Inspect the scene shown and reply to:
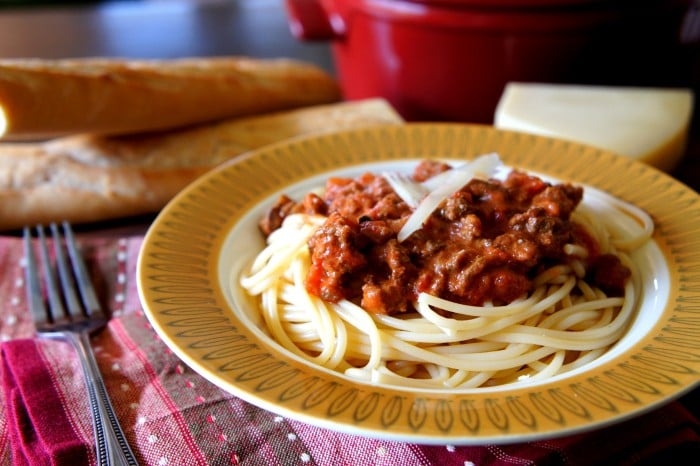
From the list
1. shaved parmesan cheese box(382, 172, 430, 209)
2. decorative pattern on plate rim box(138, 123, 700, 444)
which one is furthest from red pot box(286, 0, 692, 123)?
shaved parmesan cheese box(382, 172, 430, 209)

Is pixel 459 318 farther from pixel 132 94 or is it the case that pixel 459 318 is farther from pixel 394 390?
pixel 132 94

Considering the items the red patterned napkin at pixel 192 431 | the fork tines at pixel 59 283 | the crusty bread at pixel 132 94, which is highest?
the crusty bread at pixel 132 94

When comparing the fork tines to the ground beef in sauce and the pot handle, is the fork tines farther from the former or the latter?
the pot handle

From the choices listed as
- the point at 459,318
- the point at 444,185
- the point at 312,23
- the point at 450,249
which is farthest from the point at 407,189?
the point at 312,23

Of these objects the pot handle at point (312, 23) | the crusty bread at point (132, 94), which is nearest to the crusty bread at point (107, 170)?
the crusty bread at point (132, 94)

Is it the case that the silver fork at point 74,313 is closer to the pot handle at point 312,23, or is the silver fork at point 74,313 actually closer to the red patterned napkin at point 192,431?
the red patterned napkin at point 192,431

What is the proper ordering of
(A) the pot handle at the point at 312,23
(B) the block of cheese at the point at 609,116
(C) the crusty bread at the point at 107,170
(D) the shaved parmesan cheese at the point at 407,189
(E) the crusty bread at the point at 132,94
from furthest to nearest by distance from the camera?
(A) the pot handle at the point at 312,23
(B) the block of cheese at the point at 609,116
(C) the crusty bread at the point at 107,170
(E) the crusty bread at the point at 132,94
(D) the shaved parmesan cheese at the point at 407,189
